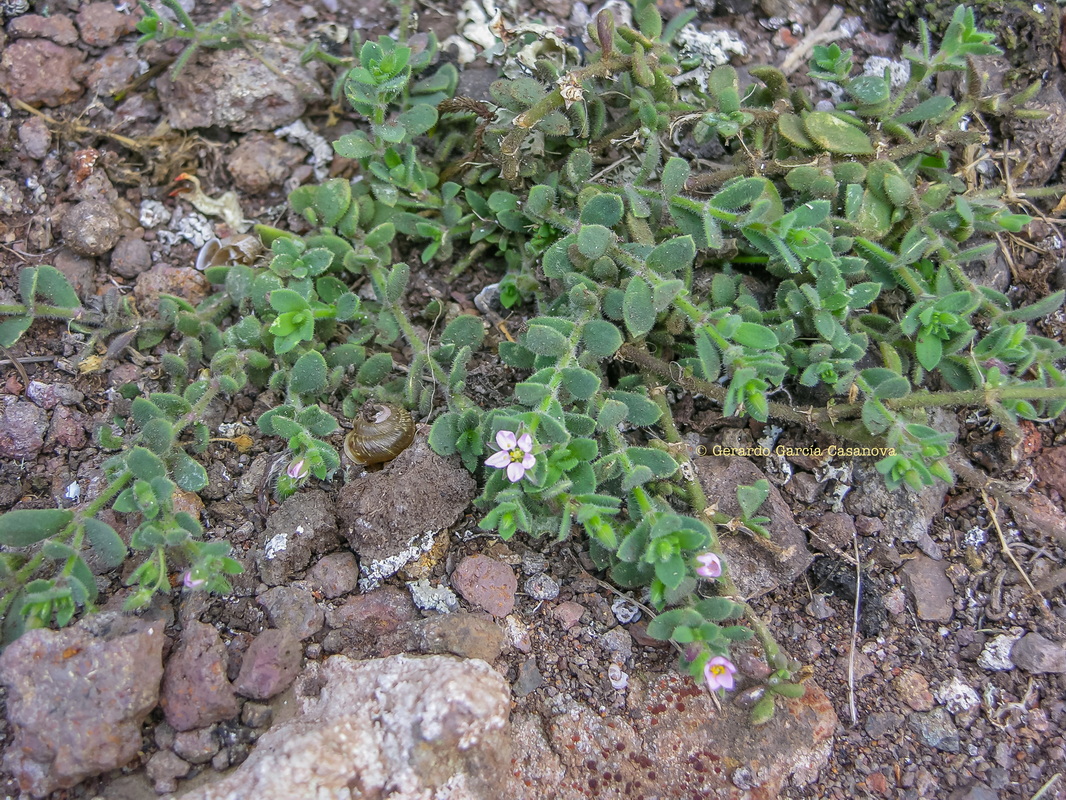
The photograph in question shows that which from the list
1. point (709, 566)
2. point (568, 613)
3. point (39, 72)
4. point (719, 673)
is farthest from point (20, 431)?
point (719, 673)

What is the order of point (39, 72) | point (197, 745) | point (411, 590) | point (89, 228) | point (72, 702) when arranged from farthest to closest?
point (39, 72)
point (89, 228)
point (411, 590)
point (197, 745)
point (72, 702)

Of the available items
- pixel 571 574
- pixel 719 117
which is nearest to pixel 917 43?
pixel 719 117

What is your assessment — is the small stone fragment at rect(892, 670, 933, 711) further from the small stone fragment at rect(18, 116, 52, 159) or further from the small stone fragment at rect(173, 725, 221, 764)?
the small stone fragment at rect(18, 116, 52, 159)

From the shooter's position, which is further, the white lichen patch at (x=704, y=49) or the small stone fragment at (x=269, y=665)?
the white lichen patch at (x=704, y=49)

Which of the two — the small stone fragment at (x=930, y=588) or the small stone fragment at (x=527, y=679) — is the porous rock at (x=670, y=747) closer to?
the small stone fragment at (x=527, y=679)

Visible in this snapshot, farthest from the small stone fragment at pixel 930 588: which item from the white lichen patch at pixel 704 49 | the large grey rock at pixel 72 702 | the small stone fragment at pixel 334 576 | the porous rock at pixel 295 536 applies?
the large grey rock at pixel 72 702

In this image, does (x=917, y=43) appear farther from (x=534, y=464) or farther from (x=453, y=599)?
(x=453, y=599)

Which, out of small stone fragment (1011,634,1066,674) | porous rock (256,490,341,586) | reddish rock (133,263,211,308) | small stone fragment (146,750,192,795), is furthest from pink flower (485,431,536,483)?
small stone fragment (1011,634,1066,674)

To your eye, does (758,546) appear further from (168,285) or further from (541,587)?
(168,285)
